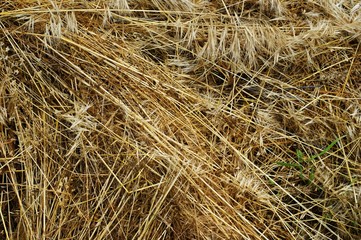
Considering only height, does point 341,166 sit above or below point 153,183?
below

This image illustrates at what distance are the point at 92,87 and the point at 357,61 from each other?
93 cm

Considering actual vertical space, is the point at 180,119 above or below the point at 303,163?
above

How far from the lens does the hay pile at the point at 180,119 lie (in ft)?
4.85

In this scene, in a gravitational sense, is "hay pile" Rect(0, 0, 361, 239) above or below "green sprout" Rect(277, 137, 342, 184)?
above

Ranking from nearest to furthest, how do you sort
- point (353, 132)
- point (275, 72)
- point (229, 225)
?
point (229, 225), point (353, 132), point (275, 72)

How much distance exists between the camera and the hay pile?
148 cm

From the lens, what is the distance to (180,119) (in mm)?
1626

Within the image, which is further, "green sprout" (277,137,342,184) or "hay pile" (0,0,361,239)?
"green sprout" (277,137,342,184)

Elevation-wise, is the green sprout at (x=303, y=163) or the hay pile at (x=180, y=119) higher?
the hay pile at (x=180, y=119)

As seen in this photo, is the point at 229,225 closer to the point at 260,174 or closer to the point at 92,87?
the point at 260,174

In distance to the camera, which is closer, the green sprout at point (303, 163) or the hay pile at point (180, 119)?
the hay pile at point (180, 119)

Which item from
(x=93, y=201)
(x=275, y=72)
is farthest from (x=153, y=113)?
(x=275, y=72)

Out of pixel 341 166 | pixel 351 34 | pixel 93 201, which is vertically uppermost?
pixel 351 34

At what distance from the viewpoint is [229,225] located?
1.46 meters
